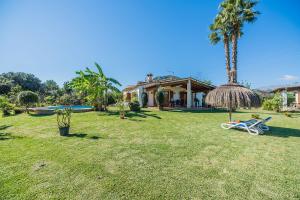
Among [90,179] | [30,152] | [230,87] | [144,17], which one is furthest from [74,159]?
[144,17]

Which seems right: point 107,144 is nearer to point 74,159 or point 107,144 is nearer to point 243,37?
point 74,159

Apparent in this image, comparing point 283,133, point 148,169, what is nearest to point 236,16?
point 283,133

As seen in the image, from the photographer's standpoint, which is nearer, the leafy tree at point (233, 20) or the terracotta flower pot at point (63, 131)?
the terracotta flower pot at point (63, 131)

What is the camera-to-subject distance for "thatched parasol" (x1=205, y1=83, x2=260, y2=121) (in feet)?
27.3

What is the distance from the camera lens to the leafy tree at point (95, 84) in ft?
50.9

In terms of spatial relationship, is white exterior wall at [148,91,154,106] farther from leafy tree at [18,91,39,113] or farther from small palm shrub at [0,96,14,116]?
small palm shrub at [0,96,14,116]

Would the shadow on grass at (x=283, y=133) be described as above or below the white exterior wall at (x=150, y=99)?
below

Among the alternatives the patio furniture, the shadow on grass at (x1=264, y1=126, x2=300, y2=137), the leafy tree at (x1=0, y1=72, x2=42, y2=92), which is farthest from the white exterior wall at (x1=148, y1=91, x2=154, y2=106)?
the leafy tree at (x1=0, y1=72, x2=42, y2=92)

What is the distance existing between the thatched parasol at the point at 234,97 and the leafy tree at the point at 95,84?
35.2 ft

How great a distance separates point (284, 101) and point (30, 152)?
28.8 meters

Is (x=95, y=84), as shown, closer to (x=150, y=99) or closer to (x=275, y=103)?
(x=150, y=99)

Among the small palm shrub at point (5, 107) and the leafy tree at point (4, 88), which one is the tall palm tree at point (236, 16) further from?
the leafy tree at point (4, 88)

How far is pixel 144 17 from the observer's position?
62.1 ft

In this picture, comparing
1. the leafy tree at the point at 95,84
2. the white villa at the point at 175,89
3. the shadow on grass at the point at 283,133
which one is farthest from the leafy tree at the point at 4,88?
the shadow on grass at the point at 283,133
